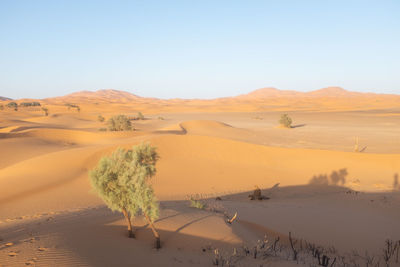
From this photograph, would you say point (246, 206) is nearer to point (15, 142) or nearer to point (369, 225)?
point (369, 225)

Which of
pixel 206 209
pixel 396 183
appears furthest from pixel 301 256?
pixel 396 183

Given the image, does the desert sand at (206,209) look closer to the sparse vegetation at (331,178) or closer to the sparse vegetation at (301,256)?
the sparse vegetation at (301,256)

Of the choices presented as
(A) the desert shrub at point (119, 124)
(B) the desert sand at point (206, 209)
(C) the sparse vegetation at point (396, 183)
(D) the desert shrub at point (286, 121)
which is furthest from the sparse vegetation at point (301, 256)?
(D) the desert shrub at point (286, 121)

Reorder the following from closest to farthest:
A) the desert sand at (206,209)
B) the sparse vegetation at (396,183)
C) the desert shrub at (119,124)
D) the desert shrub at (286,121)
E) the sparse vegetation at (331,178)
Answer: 1. the desert sand at (206,209)
2. the sparse vegetation at (396,183)
3. the sparse vegetation at (331,178)
4. the desert shrub at (119,124)
5. the desert shrub at (286,121)

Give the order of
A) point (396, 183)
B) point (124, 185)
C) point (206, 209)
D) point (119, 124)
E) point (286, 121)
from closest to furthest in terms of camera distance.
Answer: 1. point (124, 185)
2. point (206, 209)
3. point (396, 183)
4. point (119, 124)
5. point (286, 121)

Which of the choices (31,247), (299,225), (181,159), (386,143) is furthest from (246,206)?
(386,143)

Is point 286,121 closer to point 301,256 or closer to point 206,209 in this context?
point 206,209

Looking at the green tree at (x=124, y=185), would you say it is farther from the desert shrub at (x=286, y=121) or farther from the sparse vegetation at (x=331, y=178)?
the desert shrub at (x=286, y=121)

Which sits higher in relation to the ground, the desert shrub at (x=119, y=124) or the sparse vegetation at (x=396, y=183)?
the desert shrub at (x=119, y=124)

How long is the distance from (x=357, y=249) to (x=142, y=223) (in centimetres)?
453

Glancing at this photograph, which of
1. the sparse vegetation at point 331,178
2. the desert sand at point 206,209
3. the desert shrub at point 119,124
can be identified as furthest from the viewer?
the desert shrub at point 119,124

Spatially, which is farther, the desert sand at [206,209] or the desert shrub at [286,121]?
the desert shrub at [286,121]

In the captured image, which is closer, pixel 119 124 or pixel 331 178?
pixel 331 178

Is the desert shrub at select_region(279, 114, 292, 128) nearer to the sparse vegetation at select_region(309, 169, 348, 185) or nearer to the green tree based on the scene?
the sparse vegetation at select_region(309, 169, 348, 185)
